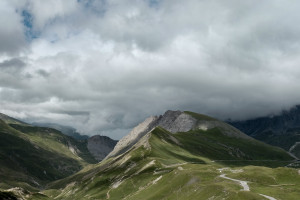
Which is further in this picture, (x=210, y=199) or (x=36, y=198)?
(x=36, y=198)

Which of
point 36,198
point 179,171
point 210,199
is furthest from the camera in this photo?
point 36,198

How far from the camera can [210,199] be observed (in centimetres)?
11325

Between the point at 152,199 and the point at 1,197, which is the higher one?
the point at 1,197

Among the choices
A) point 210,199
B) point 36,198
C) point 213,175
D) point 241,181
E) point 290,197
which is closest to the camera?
point 290,197

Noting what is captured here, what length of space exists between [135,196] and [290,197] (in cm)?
10203

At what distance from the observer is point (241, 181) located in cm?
14025

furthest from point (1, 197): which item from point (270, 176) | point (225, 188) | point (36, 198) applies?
point (270, 176)

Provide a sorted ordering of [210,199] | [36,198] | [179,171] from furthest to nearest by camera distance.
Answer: [36,198] < [179,171] < [210,199]

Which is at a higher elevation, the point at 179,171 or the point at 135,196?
the point at 179,171

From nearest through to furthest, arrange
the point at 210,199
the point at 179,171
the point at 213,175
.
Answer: the point at 210,199
the point at 213,175
the point at 179,171

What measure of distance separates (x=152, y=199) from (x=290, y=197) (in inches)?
2925

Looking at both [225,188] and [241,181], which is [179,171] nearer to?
[241,181]

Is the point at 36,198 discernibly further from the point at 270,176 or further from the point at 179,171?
the point at 270,176

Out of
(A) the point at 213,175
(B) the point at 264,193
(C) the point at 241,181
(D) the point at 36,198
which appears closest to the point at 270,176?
(C) the point at 241,181
